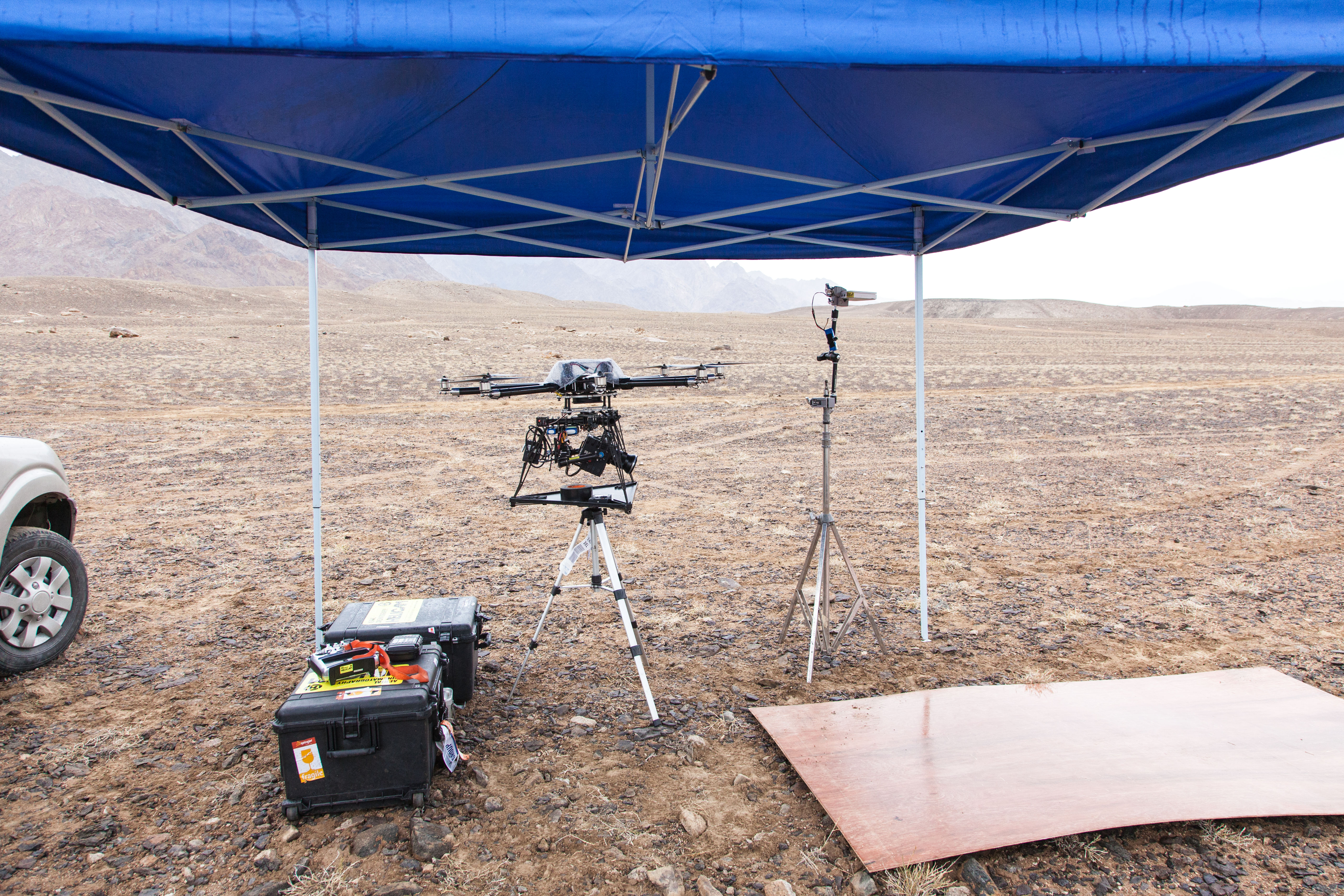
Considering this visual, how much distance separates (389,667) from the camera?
11.3 ft

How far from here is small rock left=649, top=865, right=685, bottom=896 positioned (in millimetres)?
2908

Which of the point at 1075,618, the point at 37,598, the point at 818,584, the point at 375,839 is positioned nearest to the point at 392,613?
the point at 375,839

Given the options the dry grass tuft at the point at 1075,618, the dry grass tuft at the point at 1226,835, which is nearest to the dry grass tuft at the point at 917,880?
the dry grass tuft at the point at 1226,835

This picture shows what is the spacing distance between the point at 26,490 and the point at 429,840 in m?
3.37

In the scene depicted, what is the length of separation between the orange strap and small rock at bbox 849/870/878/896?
78.4 inches

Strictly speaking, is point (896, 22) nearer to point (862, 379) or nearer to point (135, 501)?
point (135, 501)

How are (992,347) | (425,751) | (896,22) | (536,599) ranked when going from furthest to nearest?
(992,347), (536,599), (425,751), (896,22)

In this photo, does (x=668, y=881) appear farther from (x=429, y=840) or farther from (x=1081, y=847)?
(x=1081, y=847)

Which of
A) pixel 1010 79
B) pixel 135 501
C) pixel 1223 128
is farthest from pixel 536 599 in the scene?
pixel 135 501

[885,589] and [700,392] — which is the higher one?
[700,392]

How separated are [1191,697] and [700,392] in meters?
16.1

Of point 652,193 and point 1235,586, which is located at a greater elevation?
point 652,193

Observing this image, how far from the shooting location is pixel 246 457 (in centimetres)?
1227

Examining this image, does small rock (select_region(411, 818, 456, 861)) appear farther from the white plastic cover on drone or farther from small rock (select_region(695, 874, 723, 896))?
the white plastic cover on drone
